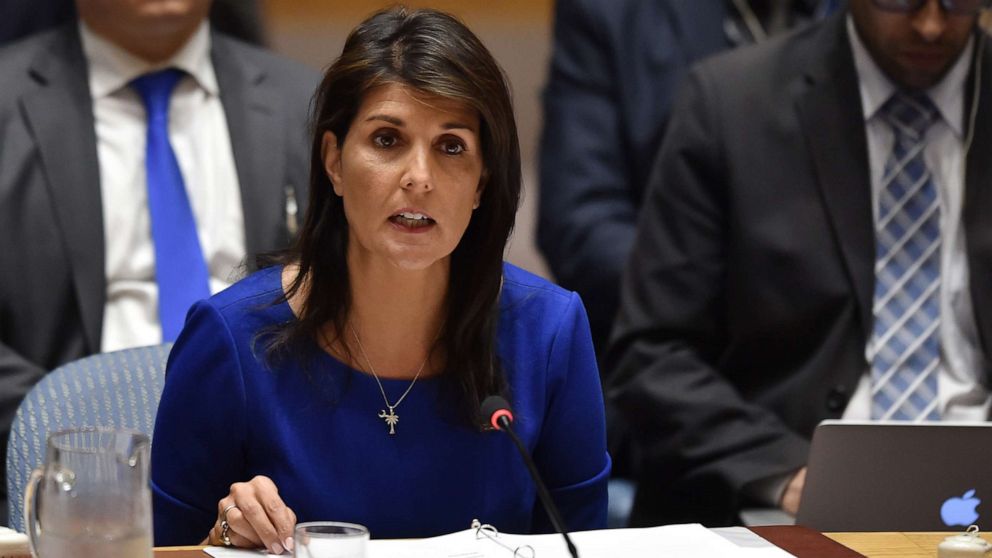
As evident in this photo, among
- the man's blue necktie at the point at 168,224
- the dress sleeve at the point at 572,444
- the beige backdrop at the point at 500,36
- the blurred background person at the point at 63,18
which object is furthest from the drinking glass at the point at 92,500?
the beige backdrop at the point at 500,36

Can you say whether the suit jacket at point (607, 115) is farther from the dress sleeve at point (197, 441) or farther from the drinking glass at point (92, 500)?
the drinking glass at point (92, 500)

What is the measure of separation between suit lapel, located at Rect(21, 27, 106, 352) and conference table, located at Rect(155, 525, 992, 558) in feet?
4.34

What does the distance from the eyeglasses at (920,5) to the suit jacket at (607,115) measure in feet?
2.46

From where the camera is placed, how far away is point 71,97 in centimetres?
301

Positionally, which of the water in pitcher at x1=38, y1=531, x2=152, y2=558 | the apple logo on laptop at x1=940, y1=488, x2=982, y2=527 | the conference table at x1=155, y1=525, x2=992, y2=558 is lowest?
the apple logo on laptop at x1=940, y1=488, x2=982, y2=527

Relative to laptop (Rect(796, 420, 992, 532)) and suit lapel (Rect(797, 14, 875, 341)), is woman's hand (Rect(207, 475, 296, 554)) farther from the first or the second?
suit lapel (Rect(797, 14, 875, 341))

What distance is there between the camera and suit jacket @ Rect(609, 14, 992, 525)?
8.98ft

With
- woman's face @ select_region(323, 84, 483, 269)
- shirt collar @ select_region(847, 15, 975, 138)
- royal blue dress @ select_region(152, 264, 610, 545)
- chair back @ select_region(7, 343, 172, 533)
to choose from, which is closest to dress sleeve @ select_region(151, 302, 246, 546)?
royal blue dress @ select_region(152, 264, 610, 545)

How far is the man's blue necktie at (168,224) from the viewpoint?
2.95m

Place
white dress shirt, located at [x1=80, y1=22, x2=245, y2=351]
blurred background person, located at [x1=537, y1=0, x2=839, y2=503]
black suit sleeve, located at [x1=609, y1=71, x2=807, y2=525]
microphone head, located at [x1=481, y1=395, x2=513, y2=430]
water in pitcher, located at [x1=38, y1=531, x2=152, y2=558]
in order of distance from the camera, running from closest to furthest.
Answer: water in pitcher, located at [x1=38, y1=531, x2=152, y2=558] → microphone head, located at [x1=481, y1=395, x2=513, y2=430] → black suit sleeve, located at [x1=609, y1=71, x2=807, y2=525] → white dress shirt, located at [x1=80, y1=22, x2=245, y2=351] → blurred background person, located at [x1=537, y1=0, x2=839, y2=503]

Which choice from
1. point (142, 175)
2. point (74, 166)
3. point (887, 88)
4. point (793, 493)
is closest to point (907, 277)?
point (887, 88)

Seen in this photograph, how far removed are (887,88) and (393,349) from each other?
1.27 m

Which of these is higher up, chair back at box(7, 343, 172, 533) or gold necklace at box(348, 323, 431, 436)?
gold necklace at box(348, 323, 431, 436)

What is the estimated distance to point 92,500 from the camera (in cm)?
139
